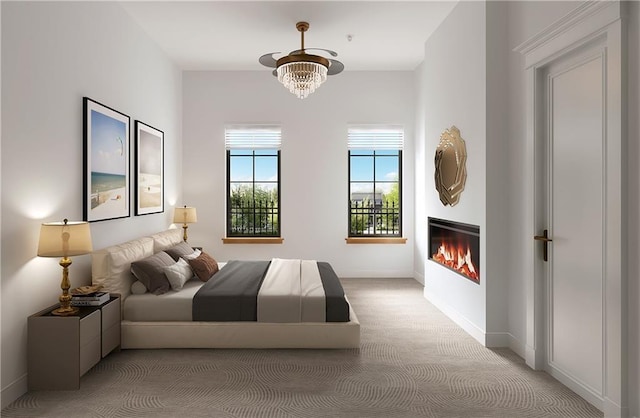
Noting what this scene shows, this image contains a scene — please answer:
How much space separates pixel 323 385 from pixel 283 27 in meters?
3.93

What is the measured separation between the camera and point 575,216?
273cm

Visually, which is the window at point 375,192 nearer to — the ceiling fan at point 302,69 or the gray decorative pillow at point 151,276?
the ceiling fan at point 302,69

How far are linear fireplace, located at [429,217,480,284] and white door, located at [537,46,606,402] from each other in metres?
0.80

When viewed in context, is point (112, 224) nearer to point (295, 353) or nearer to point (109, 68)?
point (109, 68)

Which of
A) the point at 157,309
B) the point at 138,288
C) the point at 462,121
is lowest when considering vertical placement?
the point at 157,309

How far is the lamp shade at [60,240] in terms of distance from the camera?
2.66 meters

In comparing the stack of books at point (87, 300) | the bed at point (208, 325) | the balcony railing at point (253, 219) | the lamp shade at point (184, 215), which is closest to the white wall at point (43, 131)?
the stack of books at point (87, 300)

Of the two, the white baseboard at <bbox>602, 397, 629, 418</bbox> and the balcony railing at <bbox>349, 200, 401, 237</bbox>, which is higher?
the balcony railing at <bbox>349, 200, 401, 237</bbox>

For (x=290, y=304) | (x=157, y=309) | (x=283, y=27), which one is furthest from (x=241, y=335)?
(x=283, y=27)

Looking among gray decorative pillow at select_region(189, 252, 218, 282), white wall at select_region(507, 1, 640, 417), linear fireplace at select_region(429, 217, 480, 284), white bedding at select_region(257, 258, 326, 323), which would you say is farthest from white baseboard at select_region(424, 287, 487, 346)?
gray decorative pillow at select_region(189, 252, 218, 282)

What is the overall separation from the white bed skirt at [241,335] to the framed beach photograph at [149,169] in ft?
5.42

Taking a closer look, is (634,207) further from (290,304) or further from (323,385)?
(290,304)

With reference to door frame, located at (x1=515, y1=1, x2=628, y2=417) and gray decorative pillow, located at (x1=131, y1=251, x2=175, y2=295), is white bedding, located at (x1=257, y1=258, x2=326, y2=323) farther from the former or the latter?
door frame, located at (x1=515, y1=1, x2=628, y2=417)

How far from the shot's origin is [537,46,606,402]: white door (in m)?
2.52
